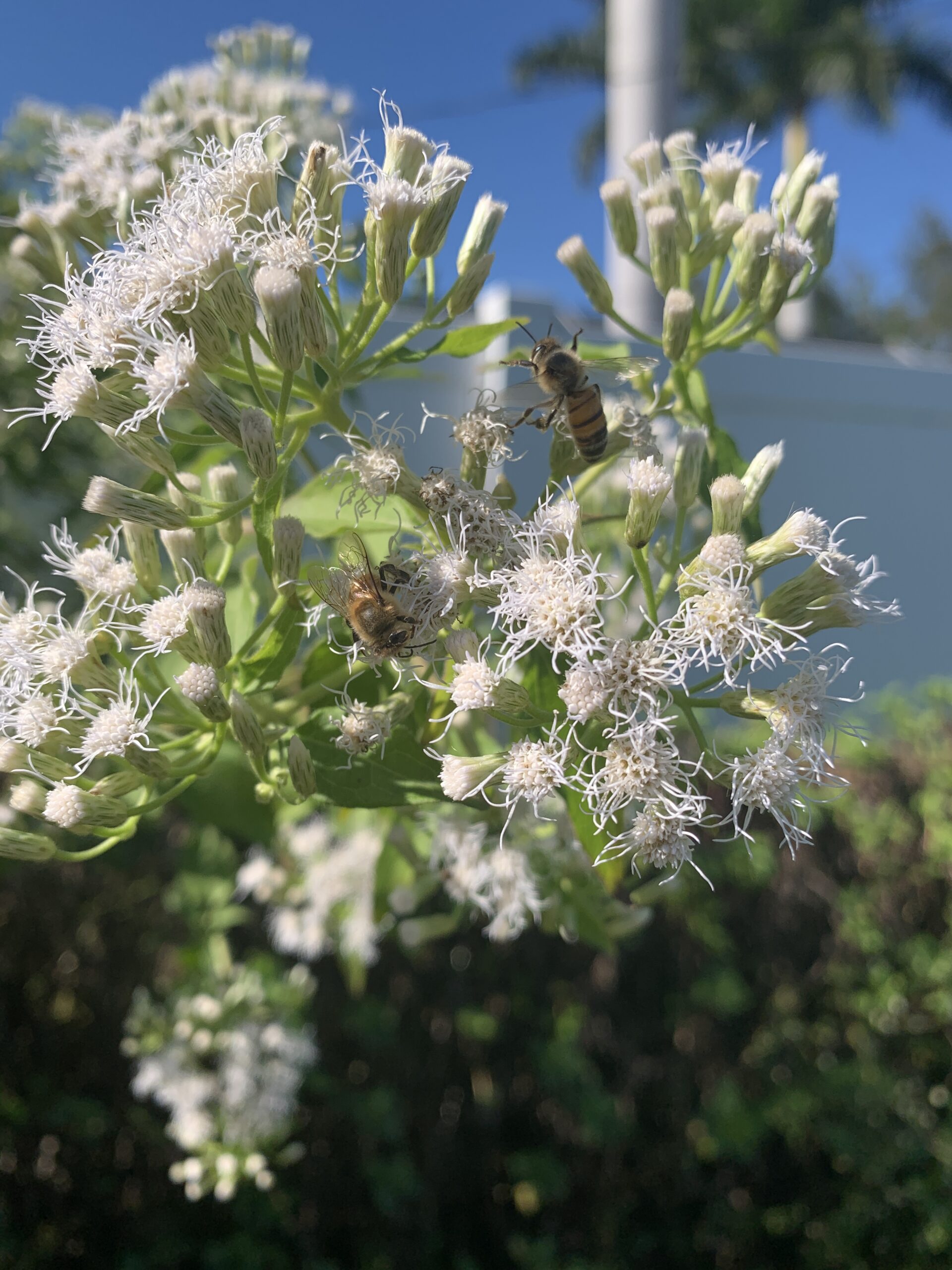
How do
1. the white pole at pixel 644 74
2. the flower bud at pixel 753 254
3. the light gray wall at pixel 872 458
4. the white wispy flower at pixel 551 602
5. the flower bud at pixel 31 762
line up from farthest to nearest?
the light gray wall at pixel 872 458, the white pole at pixel 644 74, the flower bud at pixel 753 254, the flower bud at pixel 31 762, the white wispy flower at pixel 551 602

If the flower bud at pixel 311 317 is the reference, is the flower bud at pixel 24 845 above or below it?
below

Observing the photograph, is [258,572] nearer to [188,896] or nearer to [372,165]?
[372,165]

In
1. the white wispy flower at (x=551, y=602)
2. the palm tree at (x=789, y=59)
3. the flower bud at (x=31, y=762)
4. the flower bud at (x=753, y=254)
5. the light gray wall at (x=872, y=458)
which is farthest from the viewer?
the palm tree at (x=789, y=59)

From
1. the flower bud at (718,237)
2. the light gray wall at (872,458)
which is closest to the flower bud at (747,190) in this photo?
the flower bud at (718,237)

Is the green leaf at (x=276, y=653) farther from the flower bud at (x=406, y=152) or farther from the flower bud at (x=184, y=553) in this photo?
the flower bud at (x=406, y=152)

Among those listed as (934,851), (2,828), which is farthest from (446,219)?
(934,851)

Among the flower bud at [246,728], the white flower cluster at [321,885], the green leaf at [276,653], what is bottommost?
the white flower cluster at [321,885]
